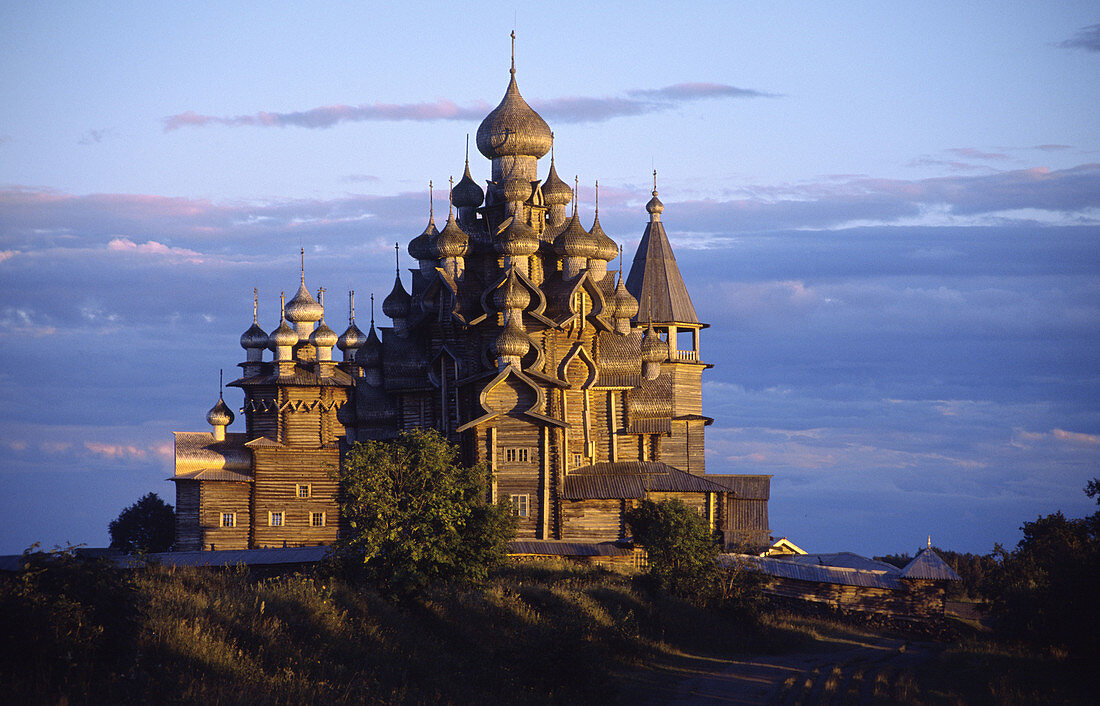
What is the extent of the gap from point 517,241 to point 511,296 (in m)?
2.62

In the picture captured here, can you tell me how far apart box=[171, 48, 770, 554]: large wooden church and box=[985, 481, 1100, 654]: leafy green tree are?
13.7 meters

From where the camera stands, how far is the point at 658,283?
199 feet

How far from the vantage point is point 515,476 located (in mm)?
41250

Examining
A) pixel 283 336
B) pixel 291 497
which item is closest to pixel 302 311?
pixel 283 336

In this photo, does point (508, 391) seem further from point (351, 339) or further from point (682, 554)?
point (351, 339)

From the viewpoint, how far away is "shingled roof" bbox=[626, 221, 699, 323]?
196 feet

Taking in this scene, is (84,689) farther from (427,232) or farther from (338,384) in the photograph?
(338,384)

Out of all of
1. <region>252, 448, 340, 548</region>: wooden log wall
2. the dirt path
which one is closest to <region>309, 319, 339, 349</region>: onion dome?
<region>252, 448, 340, 548</region>: wooden log wall

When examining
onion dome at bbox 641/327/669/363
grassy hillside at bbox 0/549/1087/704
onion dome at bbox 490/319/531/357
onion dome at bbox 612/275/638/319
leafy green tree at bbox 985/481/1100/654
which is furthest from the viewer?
onion dome at bbox 641/327/669/363

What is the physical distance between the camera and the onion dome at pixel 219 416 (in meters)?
56.2

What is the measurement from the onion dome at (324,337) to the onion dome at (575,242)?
57.4 ft

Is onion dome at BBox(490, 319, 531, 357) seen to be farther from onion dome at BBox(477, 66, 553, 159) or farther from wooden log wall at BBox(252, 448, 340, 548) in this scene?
wooden log wall at BBox(252, 448, 340, 548)

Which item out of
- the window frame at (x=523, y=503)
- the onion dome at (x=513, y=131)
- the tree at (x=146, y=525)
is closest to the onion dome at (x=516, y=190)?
the onion dome at (x=513, y=131)

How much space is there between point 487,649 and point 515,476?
2139cm
